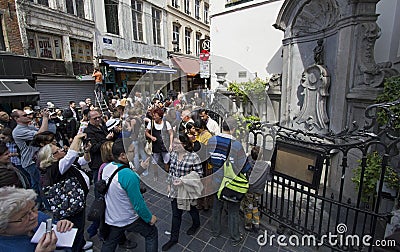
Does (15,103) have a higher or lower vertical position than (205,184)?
higher

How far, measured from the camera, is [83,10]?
12.9 meters

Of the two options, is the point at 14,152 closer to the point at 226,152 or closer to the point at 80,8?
the point at 226,152

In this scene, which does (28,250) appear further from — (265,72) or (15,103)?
(15,103)

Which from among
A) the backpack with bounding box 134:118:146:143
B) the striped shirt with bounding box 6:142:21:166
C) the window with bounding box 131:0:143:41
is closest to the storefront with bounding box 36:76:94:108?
the window with bounding box 131:0:143:41

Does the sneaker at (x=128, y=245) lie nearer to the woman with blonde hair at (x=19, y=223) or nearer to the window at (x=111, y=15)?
the woman with blonde hair at (x=19, y=223)

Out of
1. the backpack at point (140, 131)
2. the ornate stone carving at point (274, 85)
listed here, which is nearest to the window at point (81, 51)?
the backpack at point (140, 131)

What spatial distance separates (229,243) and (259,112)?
17.1 feet

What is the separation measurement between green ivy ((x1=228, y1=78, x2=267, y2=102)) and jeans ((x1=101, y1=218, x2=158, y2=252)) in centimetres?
573

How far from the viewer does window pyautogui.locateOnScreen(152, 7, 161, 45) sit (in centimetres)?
1756

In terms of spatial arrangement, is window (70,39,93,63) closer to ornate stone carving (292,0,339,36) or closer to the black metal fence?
ornate stone carving (292,0,339,36)

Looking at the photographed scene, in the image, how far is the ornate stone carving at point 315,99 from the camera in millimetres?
5520

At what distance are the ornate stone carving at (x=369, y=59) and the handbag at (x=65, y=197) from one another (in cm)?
539

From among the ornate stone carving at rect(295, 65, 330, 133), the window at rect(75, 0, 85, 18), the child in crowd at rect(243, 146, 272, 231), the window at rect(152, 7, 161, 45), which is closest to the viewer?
the child in crowd at rect(243, 146, 272, 231)

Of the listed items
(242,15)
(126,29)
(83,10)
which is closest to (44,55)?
(83,10)
